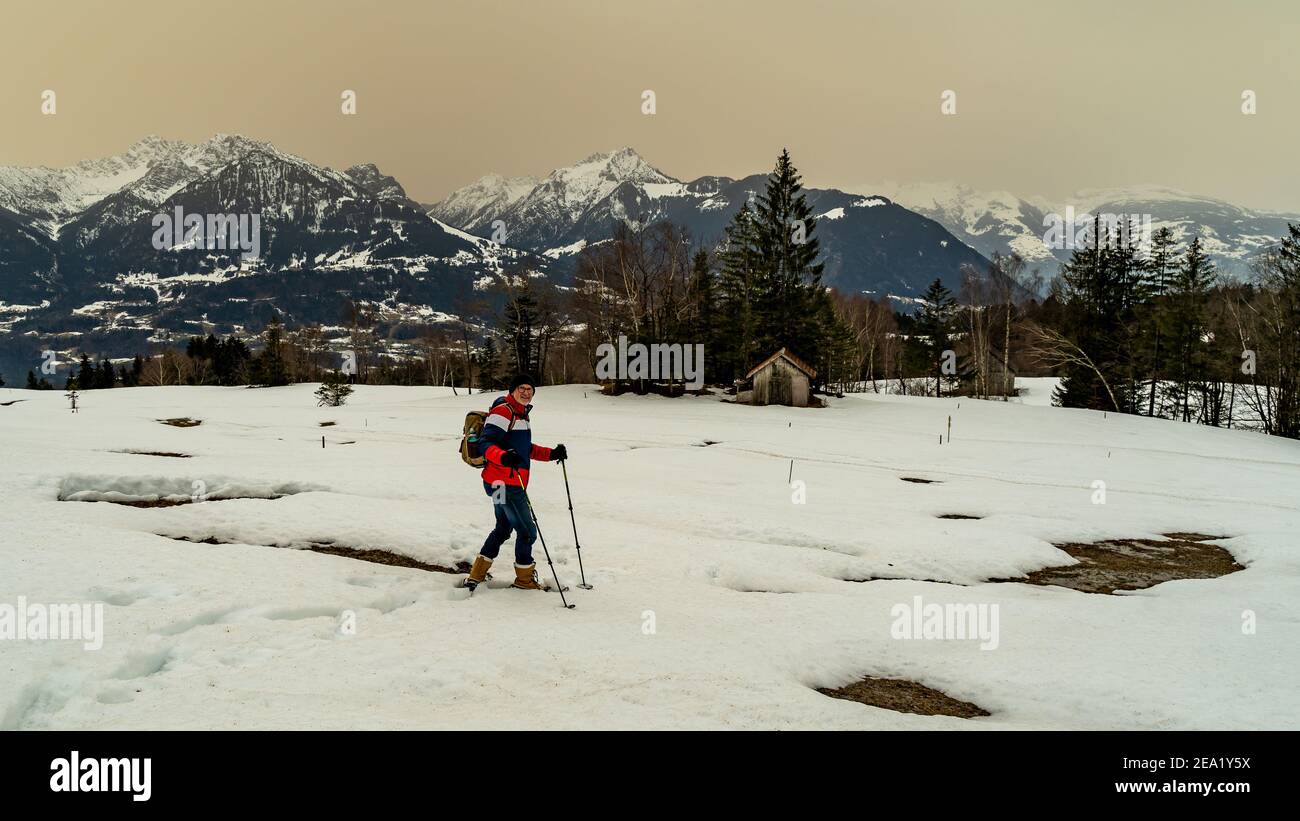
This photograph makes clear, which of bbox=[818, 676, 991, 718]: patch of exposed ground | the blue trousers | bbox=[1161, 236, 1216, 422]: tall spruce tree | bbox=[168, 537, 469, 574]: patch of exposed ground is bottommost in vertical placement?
bbox=[818, 676, 991, 718]: patch of exposed ground

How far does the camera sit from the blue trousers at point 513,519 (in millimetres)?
8359

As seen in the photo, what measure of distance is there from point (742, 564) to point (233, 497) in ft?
38.4

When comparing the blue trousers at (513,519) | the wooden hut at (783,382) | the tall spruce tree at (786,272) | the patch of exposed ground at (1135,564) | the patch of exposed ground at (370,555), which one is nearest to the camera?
the blue trousers at (513,519)

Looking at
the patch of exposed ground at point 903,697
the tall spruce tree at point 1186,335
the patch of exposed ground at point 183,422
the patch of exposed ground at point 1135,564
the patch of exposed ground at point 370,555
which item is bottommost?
the patch of exposed ground at point 1135,564

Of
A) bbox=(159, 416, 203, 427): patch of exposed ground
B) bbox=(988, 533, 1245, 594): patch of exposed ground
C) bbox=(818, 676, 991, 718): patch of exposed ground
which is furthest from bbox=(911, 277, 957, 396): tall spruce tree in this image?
bbox=(818, 676, 991, 718): patch of exposed ground

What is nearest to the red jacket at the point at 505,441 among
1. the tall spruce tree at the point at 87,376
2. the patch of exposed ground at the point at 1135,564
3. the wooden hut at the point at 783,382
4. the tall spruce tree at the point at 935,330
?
the patch of exposed ground at the point at 1135,564

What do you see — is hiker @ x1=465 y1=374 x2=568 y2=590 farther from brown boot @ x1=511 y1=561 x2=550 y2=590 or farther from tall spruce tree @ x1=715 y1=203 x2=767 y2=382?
tall spruce tree @ x1=715 y1=203 x2=767 y2=382

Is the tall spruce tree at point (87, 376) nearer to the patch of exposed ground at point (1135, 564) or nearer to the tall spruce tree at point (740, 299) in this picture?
the tall spruce tree at point (740, 299)

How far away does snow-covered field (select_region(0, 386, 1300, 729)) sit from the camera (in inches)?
218

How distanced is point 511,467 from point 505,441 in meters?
0.39

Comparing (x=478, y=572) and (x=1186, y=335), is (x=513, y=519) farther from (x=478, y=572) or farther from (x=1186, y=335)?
(x=1186, y=335)

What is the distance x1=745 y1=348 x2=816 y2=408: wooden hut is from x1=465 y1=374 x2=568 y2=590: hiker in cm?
4123

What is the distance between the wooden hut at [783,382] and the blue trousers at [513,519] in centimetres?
4135
